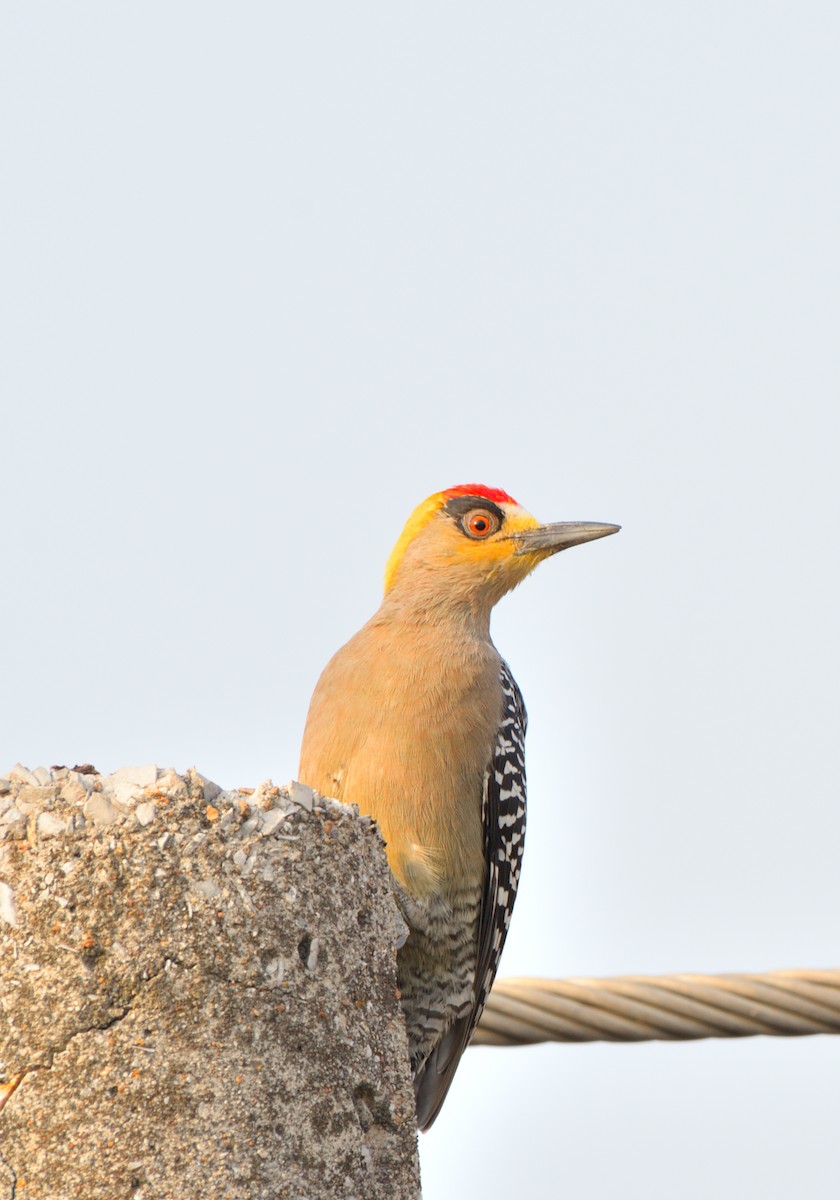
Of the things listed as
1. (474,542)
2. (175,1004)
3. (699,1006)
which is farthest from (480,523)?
(175,1004)

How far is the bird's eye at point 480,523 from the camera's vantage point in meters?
8.19

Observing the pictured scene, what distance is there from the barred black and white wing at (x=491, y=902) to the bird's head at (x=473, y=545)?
0.94m

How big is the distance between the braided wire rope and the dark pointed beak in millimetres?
2317

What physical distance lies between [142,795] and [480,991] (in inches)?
143

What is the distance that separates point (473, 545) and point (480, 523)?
171 millimetres

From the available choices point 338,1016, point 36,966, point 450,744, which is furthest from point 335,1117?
point 450,744

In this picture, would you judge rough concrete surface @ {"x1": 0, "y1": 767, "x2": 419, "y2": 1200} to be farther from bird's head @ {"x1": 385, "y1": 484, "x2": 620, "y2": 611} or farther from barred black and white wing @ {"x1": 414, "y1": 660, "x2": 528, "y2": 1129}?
bird's head @ {"x1": 385, "y1": 484, "x2": 620, "y2": 611}

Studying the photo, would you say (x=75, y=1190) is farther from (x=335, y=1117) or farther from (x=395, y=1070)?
(x=395, y=1070)

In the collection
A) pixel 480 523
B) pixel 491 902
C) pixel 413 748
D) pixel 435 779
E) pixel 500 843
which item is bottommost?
pixel 491 902

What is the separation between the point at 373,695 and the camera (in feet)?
22.6

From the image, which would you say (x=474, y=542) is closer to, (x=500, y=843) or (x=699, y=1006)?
(x=500, y=843)

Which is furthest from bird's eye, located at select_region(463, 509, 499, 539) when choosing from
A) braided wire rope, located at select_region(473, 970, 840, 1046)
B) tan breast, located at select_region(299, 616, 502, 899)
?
braided wire rope, located at select_region(473, 970, 840, 1046)

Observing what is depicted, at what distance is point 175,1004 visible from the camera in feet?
11.2

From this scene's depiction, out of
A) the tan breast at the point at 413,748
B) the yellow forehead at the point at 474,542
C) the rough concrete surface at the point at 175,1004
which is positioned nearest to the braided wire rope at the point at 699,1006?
the tan breast at the point at 413,748
